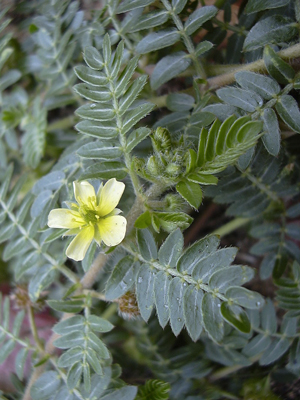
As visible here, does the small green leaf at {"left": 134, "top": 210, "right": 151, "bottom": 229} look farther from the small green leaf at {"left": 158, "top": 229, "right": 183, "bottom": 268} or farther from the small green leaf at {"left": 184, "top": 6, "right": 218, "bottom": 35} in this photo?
the small green leaf at {"left": 184, "top": 6, "right": 218, "bottom": 35}

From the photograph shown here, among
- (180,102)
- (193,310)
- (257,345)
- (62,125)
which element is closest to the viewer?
(193,310)

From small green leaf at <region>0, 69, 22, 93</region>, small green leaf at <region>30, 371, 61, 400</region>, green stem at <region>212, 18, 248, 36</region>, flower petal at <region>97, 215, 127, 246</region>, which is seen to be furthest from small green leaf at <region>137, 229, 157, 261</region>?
small green leaf at <region>0, 69, 22, 93</region>

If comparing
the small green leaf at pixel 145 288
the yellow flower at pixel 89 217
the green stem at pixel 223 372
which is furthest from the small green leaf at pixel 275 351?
the yellow flower at pixel 89 217

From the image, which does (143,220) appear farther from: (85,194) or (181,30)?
(181,30)

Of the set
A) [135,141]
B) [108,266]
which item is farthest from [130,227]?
[108,266]

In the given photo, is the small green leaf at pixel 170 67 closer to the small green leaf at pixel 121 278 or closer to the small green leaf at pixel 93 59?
the small green leaf at pixel 93 59

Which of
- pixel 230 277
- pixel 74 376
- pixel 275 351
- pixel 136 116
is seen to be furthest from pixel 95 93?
pixel 275 351
